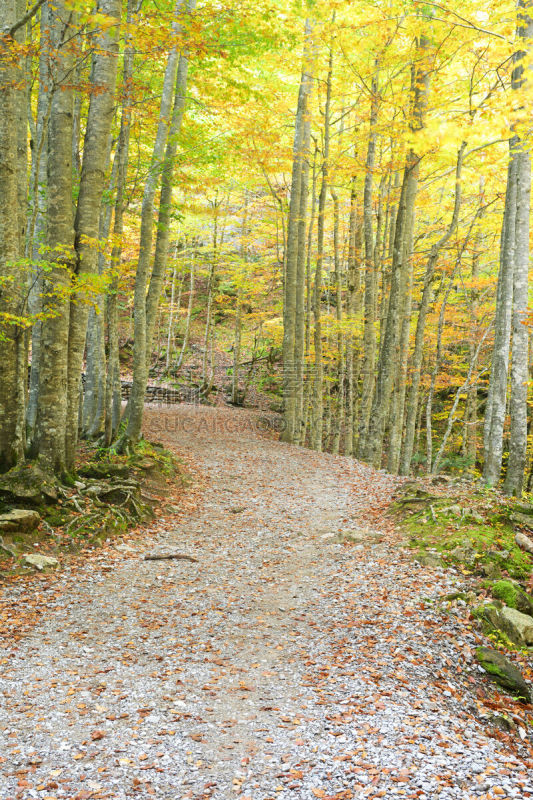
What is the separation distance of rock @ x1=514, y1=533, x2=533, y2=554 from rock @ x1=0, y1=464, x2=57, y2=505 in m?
6.11

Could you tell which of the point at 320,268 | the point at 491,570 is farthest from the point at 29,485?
the point at 320,268

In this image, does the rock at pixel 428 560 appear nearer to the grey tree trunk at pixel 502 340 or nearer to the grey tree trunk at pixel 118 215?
the grey tree trunk at pixel 502 340

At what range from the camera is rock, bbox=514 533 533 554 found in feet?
20.3

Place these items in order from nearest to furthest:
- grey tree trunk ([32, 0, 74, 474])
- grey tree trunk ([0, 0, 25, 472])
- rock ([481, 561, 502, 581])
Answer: rock ([481, 561, 502, 581]) < grey tree trunk ([0, 0, 25, 472]) < grey tree trunk ([32, 0, 74, 474])

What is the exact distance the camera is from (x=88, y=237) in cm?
732

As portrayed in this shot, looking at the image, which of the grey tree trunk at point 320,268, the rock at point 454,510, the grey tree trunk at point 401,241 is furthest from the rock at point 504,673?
the grey tree trunk at point 320,268

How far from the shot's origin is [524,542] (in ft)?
20.5

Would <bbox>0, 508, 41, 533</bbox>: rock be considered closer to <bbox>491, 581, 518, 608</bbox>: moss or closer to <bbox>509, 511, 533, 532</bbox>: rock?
<bbox>491, 581, 518, 608</bbox>: moss

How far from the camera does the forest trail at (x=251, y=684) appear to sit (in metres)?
3.09

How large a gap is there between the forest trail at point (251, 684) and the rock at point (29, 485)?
1.31 m

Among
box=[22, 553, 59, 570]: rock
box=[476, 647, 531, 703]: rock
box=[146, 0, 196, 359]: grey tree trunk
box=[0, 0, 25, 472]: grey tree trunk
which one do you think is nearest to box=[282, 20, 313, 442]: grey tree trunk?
box=[146, 0, 196, 359]: grey tree trunk

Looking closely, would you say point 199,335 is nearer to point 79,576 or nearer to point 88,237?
point 88,237

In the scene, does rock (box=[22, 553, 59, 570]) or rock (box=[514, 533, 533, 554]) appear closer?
rock (box=[22, 553, 59, 570])

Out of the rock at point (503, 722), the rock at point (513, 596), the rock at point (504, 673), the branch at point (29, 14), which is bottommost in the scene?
the rock at point (503, 722)
